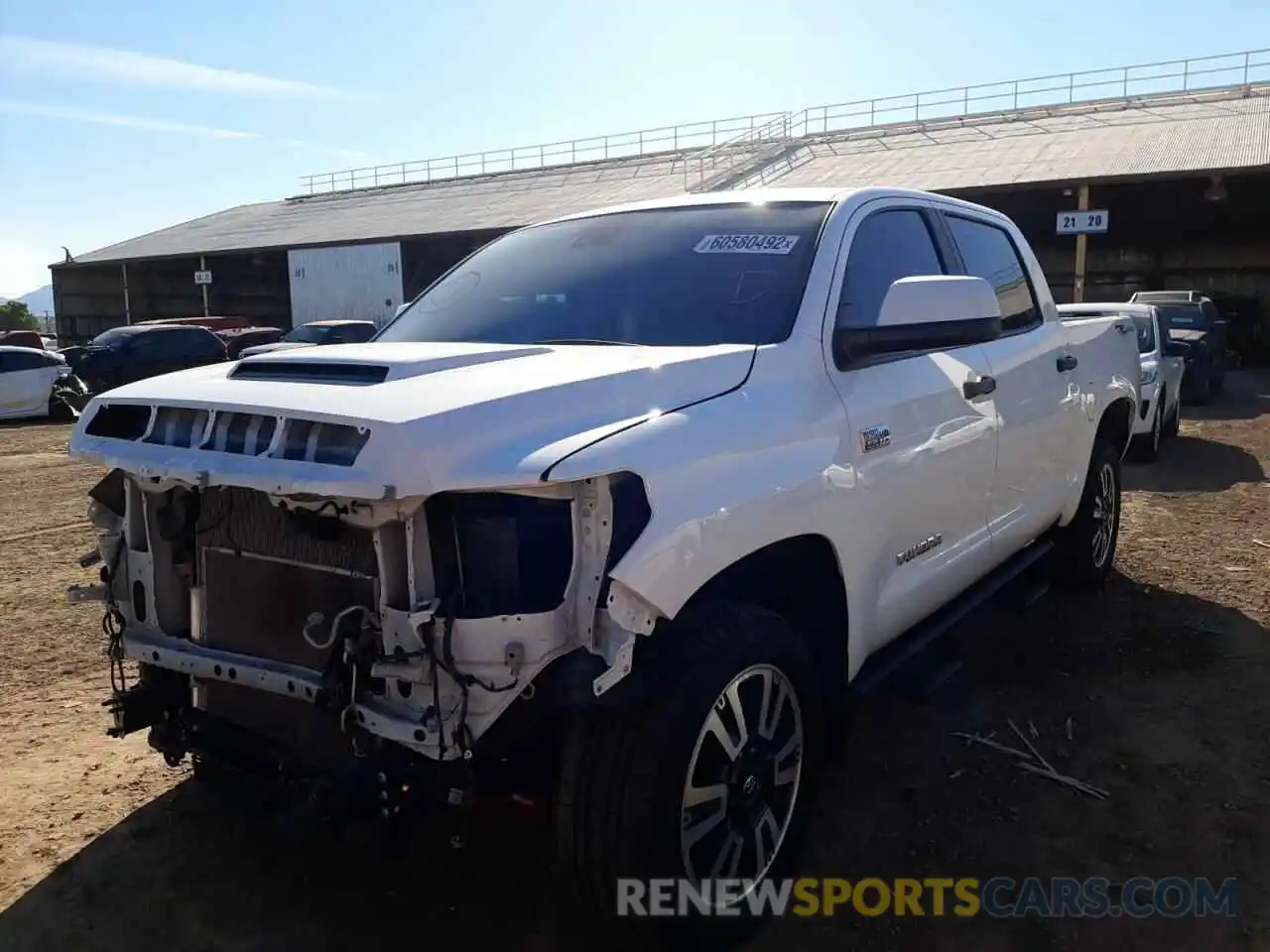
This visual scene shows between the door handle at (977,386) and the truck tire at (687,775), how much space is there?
138cm

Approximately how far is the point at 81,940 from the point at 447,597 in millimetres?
1542

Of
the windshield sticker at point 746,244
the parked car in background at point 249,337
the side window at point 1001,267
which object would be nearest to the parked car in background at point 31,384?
the parked car in background at point 249,337

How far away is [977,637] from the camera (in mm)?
5172

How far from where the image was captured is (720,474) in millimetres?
2537

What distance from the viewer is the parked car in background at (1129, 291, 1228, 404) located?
51.5 feet

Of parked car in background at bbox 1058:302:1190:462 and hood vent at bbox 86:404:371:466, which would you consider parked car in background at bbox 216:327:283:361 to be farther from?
hood vent at bbox 86:404:371:466

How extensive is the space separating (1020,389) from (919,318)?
4.45ft

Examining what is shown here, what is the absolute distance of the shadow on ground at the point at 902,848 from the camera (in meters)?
2.85

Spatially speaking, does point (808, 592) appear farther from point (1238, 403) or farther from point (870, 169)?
point (870, 169)

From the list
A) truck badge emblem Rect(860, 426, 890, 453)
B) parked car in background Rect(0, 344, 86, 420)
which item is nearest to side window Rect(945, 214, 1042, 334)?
truck badge emblem Rect(860, 426, 890, 453)

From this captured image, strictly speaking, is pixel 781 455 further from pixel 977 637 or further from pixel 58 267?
pixel 58 267

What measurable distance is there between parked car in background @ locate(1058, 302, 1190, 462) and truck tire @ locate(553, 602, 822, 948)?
7.75 m

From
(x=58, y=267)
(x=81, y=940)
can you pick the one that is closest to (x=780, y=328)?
(x=81, y=940)

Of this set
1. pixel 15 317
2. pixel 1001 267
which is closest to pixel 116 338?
pixel 1001 267
